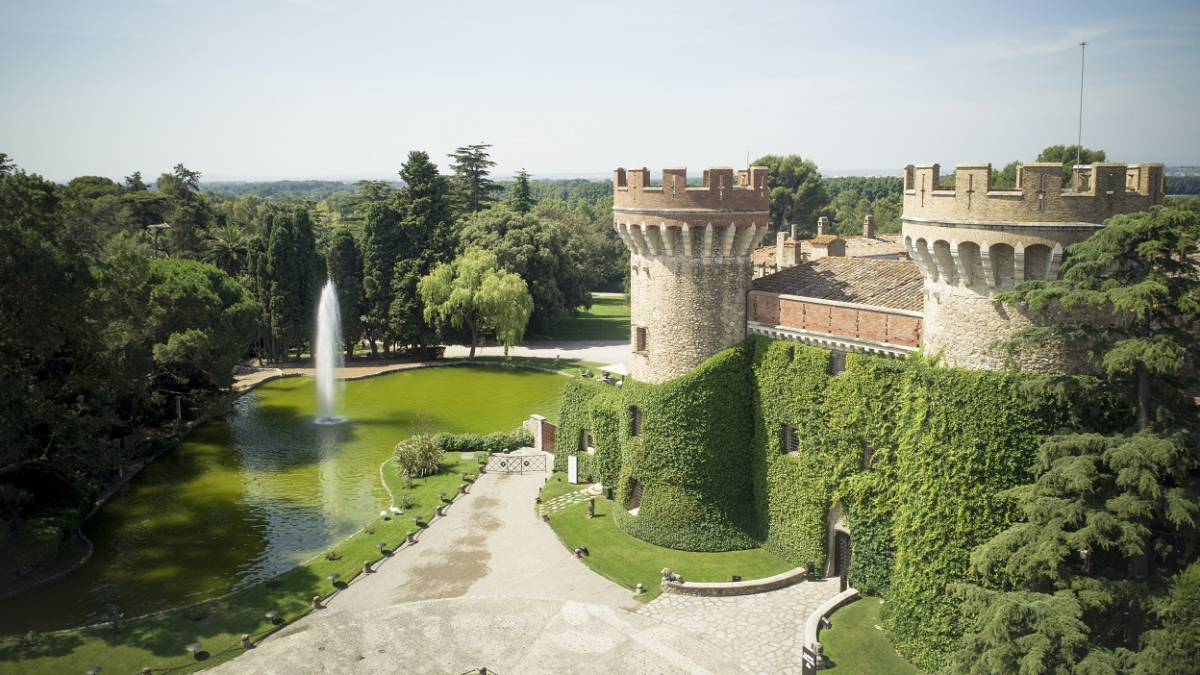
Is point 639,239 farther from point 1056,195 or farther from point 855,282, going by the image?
point 1056,195

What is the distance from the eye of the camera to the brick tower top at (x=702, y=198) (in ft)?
84.5

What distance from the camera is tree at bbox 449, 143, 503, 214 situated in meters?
78.3

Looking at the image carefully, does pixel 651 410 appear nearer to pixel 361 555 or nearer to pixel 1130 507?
pixel 361 555

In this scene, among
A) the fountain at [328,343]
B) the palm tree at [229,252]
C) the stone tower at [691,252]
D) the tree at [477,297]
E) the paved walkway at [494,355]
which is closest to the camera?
the stone tower at [691,252]

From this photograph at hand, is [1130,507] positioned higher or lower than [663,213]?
lower

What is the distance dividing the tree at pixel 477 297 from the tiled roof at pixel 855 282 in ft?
102

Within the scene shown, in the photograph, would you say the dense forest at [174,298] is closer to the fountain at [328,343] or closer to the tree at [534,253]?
the tree at [534,253]

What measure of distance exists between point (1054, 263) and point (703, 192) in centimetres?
1063

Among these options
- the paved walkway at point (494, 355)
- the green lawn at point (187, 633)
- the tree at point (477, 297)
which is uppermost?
the tree at point (477, 297)

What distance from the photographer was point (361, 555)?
28125 millimetres

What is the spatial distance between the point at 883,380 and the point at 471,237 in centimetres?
4665

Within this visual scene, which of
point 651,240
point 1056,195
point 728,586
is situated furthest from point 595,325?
point 1056,195

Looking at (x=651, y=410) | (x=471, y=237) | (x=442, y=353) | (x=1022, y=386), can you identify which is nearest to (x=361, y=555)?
(x=651, y=410)

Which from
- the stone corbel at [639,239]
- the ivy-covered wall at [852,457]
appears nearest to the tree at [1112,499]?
the ivy-covered wall at [852,457]
